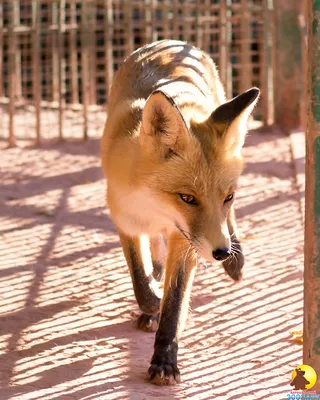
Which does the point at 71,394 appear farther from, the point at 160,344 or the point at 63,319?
the point at 63,319

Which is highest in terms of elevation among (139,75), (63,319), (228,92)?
(139,75)

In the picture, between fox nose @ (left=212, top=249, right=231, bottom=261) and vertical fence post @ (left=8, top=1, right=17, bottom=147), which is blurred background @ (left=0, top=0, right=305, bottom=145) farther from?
fox nose @ (left=212, top=249, right=231, bottom=261)

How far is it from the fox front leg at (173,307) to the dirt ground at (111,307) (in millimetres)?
100

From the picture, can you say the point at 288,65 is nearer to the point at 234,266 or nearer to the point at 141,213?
the point at 234,266

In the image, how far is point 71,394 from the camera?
372 cm

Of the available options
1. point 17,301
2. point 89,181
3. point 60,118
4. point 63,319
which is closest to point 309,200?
point 63,319

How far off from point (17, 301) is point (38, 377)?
41.6 inches

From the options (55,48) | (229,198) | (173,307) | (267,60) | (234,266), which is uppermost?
(55,48)

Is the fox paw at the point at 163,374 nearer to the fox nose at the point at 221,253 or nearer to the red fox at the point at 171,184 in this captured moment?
the red fox at the point at 171,184

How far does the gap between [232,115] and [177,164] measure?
1.18ft

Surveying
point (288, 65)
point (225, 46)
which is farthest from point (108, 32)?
point (288, 65)

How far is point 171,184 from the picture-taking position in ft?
12.8

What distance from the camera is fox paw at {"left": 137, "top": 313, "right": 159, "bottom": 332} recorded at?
463 cm

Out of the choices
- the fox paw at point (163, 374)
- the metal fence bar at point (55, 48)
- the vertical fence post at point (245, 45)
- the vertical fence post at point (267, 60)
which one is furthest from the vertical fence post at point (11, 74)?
the fox paw at point (163, 374)
